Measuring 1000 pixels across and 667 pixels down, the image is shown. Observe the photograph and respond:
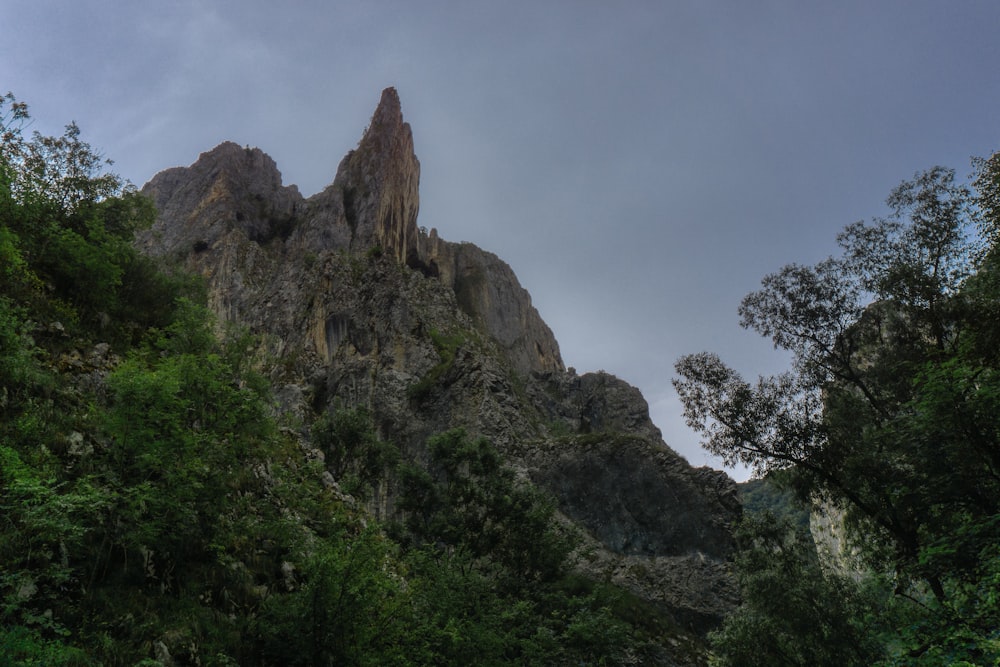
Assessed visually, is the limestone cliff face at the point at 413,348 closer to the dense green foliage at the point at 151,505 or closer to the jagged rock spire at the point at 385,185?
the jagged rock spire at the point at 385,185

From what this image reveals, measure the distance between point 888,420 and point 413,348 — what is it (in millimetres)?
55907

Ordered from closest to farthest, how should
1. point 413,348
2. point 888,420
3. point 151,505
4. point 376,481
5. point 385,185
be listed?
point 151,505, point 888,420, point 376,481, point 413,348, point 385,185

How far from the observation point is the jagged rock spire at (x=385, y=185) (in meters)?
98.4

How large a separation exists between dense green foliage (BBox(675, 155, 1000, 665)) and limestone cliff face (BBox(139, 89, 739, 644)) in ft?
70.0

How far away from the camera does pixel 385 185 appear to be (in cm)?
10275

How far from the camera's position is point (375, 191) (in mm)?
101375

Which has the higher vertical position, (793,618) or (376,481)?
(376,481)

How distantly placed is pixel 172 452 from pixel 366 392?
56.4 meters

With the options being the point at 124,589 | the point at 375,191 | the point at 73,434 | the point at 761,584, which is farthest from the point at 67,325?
the point at 375,191

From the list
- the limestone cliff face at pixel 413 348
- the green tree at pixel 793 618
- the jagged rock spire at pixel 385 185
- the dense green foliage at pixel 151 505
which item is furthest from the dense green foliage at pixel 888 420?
the jagged rock spire at pixel 385 185

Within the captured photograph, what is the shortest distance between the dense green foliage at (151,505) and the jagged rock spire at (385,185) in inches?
3218

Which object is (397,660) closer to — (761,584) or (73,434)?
(73,434)

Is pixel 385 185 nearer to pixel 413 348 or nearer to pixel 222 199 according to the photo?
pixel 222 199

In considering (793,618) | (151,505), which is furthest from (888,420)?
(151,505)
